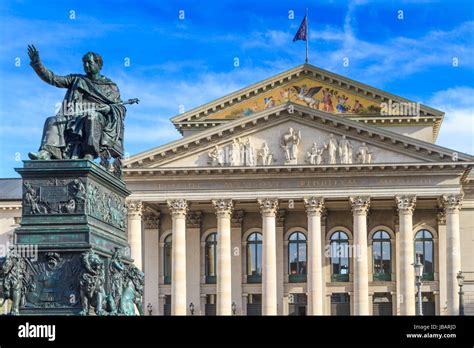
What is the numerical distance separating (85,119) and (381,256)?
224 ft

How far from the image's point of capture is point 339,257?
78.8 metres

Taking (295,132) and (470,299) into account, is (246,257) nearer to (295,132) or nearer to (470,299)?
(295,132)

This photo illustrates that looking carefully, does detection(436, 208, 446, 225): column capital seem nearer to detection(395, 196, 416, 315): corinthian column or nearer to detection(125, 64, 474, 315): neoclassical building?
detection(125, 64, 474, 315): neoclassical building

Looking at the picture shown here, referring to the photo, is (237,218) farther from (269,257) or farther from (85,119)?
(85,119)

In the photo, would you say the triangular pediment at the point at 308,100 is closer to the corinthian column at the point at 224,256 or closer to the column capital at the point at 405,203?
the corinthian column at the point at 224,256

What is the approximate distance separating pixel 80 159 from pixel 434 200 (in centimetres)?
6671

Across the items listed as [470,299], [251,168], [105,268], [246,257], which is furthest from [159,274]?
[105,268]

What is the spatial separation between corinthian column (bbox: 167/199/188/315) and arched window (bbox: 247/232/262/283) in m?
6.95

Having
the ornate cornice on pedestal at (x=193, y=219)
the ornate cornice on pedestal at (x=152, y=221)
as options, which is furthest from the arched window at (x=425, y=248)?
the ornate cornice on pedestal at (x=152, y=221)

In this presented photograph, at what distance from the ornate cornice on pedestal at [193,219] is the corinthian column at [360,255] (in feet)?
43.2

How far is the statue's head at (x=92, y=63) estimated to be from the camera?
13.3 metres

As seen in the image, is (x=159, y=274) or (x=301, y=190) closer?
(x=301, y=190)

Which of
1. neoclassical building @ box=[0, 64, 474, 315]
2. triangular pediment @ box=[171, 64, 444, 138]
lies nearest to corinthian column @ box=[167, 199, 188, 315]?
neoclassical building @ box=[0, 64, 474, 315]

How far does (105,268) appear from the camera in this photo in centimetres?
1201
